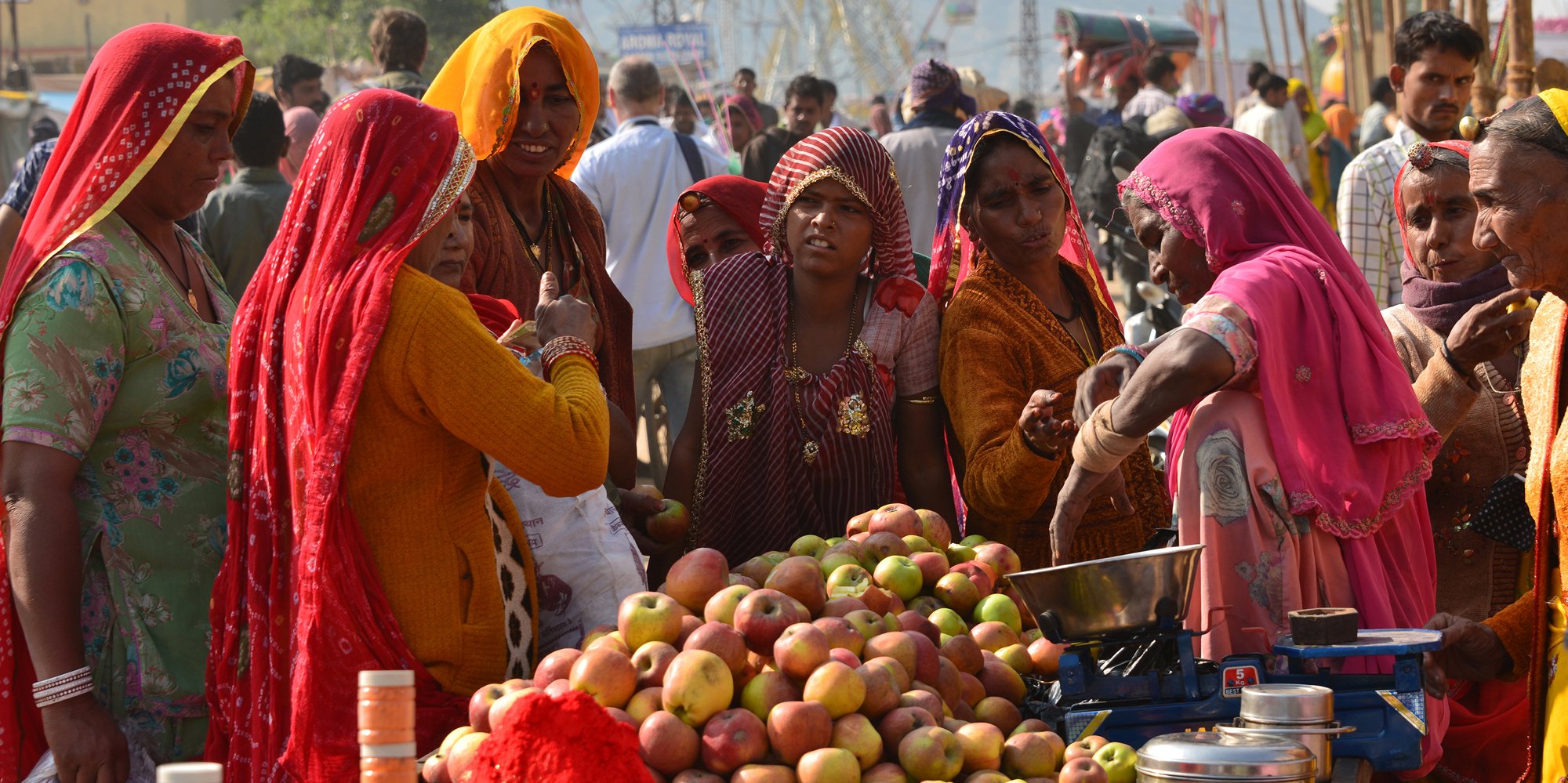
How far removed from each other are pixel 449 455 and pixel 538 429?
0.73 feet

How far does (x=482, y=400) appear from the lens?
261cm

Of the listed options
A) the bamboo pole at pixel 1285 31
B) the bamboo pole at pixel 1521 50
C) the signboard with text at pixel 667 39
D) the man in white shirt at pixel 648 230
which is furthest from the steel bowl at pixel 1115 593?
the signboard with text at pixel 667 39

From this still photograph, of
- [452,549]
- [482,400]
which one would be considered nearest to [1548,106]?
[482,400]

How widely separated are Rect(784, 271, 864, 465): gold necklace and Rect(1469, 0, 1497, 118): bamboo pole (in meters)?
4.23

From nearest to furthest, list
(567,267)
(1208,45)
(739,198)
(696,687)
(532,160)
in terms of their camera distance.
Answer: (696,687), (532,160), (567,267), (739,198), (1208,45)

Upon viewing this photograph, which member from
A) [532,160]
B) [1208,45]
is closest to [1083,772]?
[532,160]

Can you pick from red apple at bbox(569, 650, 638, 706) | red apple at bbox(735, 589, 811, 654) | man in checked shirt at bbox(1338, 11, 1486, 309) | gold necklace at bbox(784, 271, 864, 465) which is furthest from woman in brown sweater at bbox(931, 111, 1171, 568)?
man in checked shirt at bbox(1338, 11, 1486, 309)

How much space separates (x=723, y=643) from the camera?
2.63 m

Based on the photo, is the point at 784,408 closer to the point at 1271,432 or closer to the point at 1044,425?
the point at 1044,425

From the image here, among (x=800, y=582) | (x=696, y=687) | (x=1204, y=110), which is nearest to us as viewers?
(x=696, y=687)

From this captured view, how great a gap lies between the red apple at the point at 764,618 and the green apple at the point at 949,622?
0.44 meters

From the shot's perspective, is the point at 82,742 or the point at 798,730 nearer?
the point at 798,730

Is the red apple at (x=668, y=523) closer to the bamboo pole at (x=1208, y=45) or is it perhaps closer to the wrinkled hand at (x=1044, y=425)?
the wrinkled hand at (x=1044, y=425)

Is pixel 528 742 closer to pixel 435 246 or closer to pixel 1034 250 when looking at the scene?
pixel 435 246
